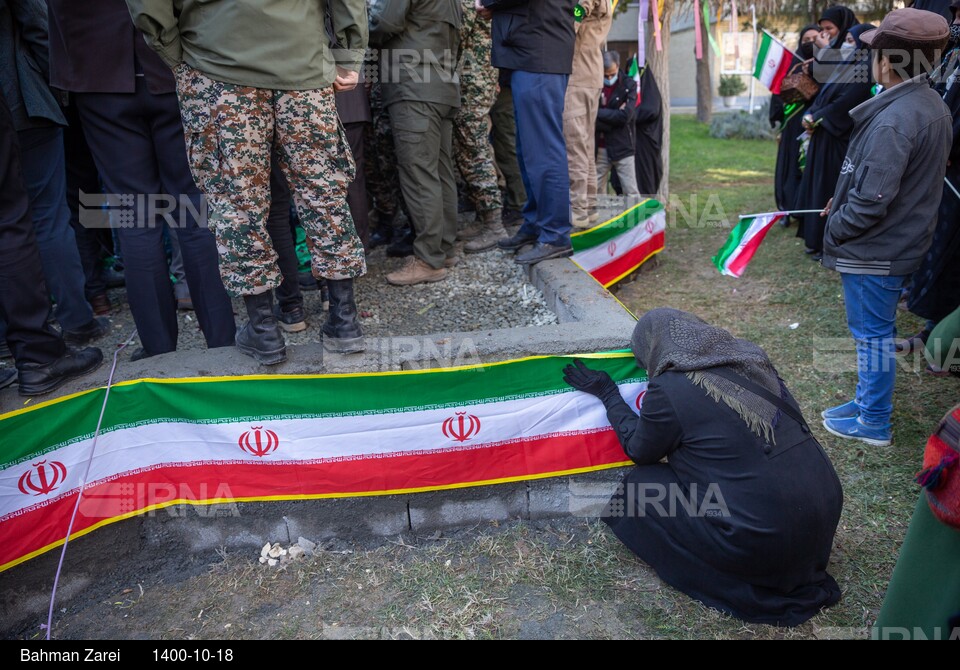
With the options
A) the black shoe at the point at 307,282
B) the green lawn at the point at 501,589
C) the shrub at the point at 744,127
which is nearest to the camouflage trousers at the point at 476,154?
the black shoe at the point at 307,282

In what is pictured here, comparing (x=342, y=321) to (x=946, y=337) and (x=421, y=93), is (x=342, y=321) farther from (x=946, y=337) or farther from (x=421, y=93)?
(x=946, y=337)

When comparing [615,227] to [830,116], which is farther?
[830,116]

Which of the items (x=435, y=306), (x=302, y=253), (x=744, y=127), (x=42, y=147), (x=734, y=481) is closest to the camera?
(x=734, y=481)

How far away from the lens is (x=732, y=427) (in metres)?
2.31

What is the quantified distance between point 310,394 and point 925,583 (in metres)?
2.08

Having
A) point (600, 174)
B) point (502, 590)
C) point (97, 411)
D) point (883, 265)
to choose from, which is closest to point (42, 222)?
point (97, 411)

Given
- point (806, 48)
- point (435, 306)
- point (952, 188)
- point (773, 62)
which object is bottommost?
point (435, 306)

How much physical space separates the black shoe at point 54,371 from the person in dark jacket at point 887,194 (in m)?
3.34

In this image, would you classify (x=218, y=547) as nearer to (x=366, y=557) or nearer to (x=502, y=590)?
(x=366, y=557)

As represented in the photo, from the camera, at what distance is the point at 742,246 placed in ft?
11.5

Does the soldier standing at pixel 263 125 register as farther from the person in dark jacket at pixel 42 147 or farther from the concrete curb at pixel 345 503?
the person in dark jacket at pixel 42 147

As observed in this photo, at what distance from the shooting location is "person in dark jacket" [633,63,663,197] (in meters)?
7.09

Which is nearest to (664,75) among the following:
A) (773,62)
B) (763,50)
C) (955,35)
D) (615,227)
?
(763,50)

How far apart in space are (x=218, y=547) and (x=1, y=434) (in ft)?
3.02
